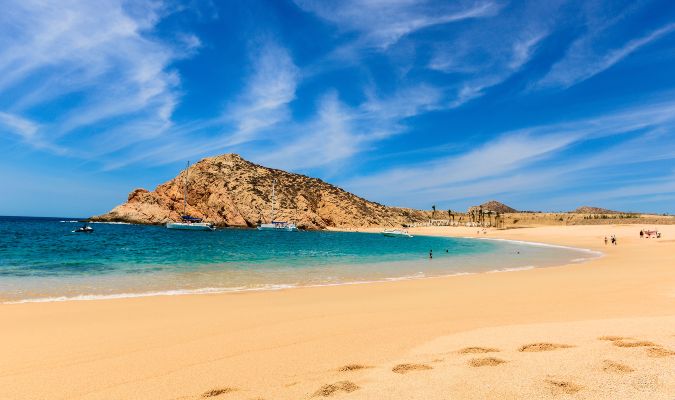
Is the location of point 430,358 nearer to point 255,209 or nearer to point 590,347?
point 590,347

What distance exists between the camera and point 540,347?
20.9ft

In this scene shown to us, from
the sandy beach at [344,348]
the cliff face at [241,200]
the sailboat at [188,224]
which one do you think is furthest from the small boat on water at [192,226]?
the sandy beach at [344,348]

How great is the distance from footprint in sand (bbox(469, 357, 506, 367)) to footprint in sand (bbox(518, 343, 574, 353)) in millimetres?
763

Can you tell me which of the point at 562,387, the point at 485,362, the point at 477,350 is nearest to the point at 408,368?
the point at 485,362

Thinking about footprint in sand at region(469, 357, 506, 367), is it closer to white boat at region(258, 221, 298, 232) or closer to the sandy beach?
the sandy beach

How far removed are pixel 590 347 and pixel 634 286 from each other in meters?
10.8

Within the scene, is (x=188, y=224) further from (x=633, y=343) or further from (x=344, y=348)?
(x=633, y=343)

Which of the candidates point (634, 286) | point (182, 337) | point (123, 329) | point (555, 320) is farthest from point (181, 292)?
point (634, 286)

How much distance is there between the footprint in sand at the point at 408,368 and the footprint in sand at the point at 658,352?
3.35 m

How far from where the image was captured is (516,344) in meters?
6.64

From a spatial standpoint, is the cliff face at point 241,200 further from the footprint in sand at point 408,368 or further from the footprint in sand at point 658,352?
the footprint in sand at point 658,352

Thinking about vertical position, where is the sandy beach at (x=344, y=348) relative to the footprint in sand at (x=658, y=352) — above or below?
below

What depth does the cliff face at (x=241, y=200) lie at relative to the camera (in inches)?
4675

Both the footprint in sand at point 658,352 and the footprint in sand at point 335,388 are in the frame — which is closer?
the footprint in sand at point 335,388
